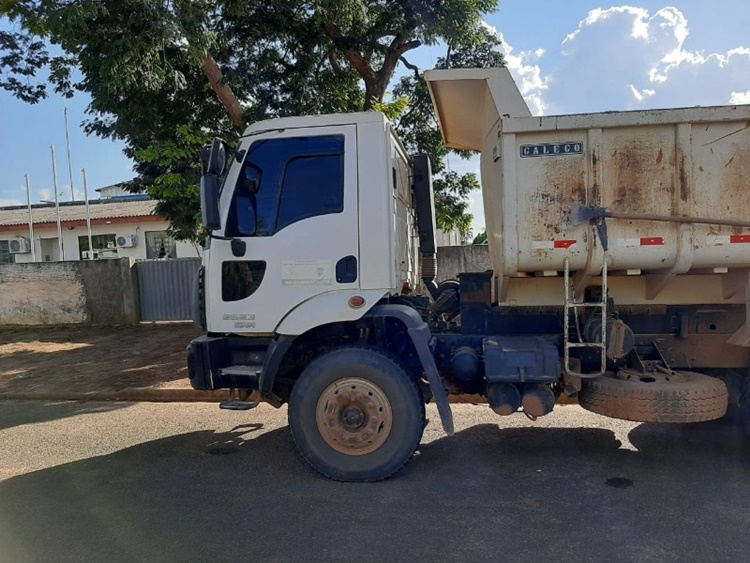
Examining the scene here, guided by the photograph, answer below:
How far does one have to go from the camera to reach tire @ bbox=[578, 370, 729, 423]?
13.7 ft

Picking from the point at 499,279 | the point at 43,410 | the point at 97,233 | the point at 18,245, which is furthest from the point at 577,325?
the point at 18,245

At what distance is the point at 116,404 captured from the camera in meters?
7.40

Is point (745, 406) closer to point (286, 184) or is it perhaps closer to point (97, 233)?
point (286, 184)

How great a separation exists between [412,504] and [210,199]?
2.71 meters

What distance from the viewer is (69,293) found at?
13.0 m

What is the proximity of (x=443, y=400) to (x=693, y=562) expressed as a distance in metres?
1.89

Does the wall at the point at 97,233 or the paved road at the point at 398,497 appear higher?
the wall at the point at 97,233

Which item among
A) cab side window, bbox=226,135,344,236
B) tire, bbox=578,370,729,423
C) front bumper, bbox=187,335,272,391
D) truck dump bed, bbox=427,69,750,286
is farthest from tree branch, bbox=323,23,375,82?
tire, bbox=578,370,729,423

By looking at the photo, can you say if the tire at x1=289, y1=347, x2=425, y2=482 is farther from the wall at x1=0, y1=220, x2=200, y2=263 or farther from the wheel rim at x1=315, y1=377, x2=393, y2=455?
the wall at x1=0, y1=220, x2=200, y2=263

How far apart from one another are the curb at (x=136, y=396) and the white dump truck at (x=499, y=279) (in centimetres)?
274

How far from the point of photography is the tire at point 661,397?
417cm

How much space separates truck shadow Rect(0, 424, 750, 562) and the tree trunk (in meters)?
5.37

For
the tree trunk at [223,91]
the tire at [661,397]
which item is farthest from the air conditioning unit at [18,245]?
the tire at [661,397]

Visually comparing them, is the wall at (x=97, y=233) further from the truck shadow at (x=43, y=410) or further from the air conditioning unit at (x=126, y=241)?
the truck shadow at (x=43, y=410)
